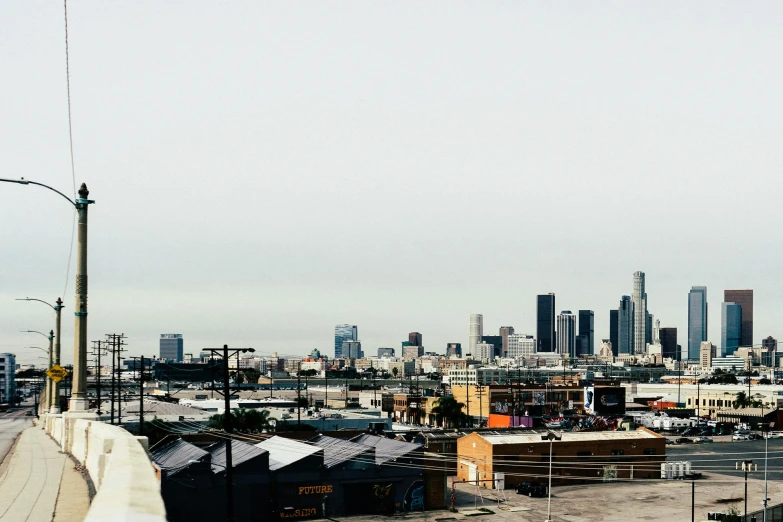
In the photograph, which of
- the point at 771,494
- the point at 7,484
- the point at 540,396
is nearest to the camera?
the point at 7,484

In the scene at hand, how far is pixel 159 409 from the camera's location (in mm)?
114062

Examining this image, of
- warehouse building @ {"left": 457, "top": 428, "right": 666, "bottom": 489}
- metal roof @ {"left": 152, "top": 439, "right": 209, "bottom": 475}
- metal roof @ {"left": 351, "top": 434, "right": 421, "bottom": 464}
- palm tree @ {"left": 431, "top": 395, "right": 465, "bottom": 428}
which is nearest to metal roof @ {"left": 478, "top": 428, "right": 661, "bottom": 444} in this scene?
warehouse building @ {"left": 457, "top": 428, "right": 666, "bottom": 489}

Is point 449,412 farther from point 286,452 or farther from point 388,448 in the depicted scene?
point 286,452

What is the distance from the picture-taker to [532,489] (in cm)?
7825

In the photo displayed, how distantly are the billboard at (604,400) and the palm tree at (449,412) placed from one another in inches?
987

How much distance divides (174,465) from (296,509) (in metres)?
10.5

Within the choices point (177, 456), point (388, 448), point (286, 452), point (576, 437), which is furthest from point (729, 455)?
point (177, 456)

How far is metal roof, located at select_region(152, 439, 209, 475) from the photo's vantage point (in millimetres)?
60619

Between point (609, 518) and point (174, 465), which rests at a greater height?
point (174, 465)

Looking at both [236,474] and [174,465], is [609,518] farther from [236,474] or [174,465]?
[174,465]

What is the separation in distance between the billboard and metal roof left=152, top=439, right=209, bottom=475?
325ft

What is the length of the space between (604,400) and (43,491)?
145m

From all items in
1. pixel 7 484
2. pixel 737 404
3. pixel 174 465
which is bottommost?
pixel 737 404

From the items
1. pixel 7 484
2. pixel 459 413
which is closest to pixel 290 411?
pixel 459 413
